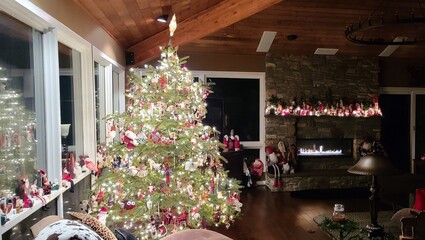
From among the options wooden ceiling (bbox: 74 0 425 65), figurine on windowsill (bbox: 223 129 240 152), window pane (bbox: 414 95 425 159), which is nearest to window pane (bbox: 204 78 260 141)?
figurine on windowsill (bbox: 223 129 240 152)

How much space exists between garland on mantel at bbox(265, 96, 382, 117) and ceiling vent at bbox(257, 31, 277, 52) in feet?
3.13

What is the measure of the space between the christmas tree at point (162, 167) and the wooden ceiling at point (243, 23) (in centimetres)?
83

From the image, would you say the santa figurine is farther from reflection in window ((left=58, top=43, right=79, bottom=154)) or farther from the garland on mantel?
the garland on mantel

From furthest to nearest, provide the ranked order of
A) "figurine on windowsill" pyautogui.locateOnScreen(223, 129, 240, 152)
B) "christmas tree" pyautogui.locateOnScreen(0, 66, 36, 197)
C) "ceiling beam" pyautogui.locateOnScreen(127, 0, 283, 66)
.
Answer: "figurine on windowsill" pyautogui.locateOnScreen(223, 129, 240, 152), "ceiling beam" pyautogui.locateOnScreen(127, 0, 283, 66), "christmas tree" pyautogui.locateOnScreen(0, 66, 36, 197)

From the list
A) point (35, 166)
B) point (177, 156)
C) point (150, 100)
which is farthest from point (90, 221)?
point (150, 100)

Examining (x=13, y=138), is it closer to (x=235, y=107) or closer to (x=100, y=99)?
(x=100, y=99)

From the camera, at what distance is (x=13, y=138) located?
2.20 metres

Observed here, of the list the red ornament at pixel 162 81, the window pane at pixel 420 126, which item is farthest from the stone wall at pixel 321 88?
the red ornament at pixel 162 81

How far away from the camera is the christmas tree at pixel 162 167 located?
2990mm

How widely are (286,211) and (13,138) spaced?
387 cm

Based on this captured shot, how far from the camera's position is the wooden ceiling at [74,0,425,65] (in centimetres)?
367

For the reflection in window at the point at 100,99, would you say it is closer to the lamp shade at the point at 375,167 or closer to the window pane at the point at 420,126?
the lamp shade at the point at 375,167

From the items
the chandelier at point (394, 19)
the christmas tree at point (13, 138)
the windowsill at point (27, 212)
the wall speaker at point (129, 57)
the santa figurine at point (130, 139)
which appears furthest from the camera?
the wall speaker at point (129, 57)

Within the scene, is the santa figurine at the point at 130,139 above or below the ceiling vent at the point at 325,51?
below
